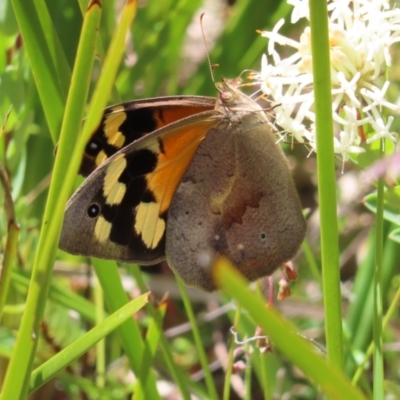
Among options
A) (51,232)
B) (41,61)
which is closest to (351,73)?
(41,61)

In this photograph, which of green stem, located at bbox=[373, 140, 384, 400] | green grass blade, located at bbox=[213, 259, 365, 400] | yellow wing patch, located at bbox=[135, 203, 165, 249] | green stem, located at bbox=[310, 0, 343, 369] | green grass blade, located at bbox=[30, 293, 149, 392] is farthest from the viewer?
yellow wing patch, located at bbox=[135, 203, 165, 249]

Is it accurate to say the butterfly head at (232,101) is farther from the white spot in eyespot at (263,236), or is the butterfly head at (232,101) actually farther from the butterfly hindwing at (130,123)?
the white spot in eyespot at (263,236)

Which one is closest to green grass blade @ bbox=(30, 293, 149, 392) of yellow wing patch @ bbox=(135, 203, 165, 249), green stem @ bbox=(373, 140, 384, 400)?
green stem @ bbox=(373, 140, 384, 400)

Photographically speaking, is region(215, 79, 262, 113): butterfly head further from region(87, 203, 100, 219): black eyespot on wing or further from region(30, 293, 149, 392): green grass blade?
region(30, 293, 149, 392): green grass blade

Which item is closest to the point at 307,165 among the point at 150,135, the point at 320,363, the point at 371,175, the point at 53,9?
the point at 53,9

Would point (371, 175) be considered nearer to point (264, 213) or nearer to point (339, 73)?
point (339, 73)

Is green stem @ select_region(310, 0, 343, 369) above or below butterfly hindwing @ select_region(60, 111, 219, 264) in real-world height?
above

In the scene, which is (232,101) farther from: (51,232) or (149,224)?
(51,232)
